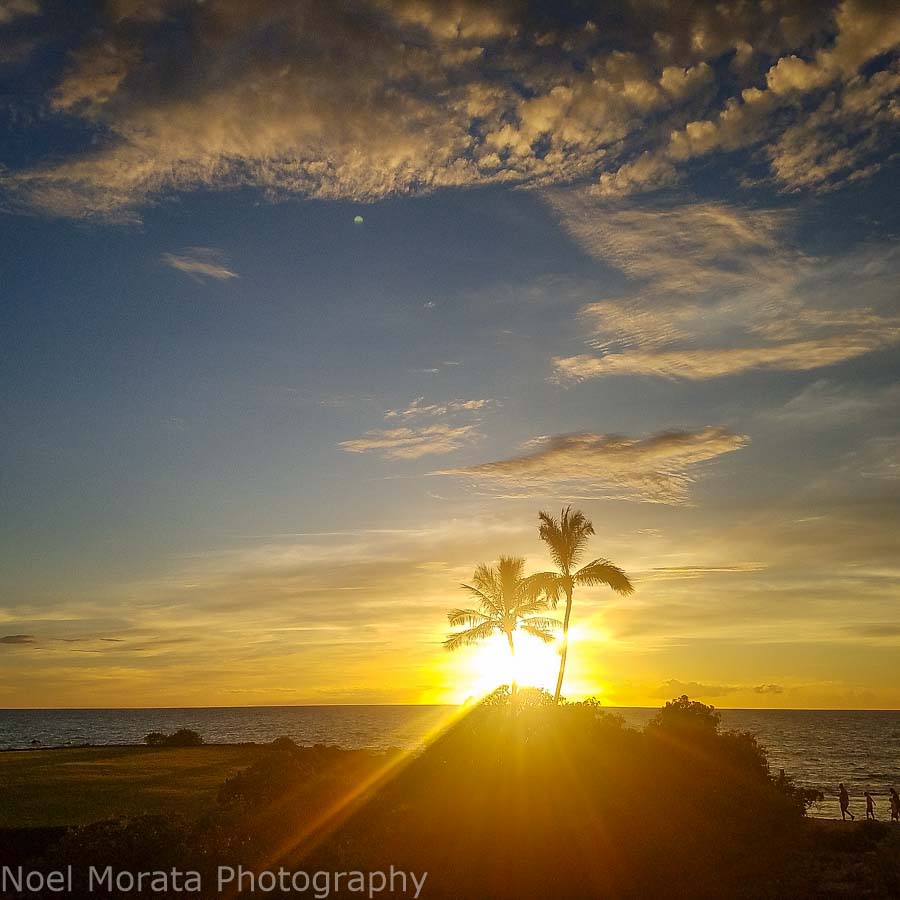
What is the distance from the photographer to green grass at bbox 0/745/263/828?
25.4 metres

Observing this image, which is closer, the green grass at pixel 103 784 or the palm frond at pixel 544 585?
the green grass at pixel 103 784

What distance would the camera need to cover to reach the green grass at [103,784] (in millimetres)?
25422

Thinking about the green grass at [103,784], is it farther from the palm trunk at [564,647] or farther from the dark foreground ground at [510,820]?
the palm trunk at [564,647]

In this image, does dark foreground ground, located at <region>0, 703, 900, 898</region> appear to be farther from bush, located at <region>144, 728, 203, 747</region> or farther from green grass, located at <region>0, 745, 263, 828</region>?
bush, located at <region>144, 728, 203, 747</region>

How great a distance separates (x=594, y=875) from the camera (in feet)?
62.2

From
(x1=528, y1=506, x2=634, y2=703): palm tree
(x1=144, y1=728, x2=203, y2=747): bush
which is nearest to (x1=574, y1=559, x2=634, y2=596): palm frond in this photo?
(x1=528, y1=506, x2=634, y2=703): palm tree

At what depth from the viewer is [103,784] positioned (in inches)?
1248

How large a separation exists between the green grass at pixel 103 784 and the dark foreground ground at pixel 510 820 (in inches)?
8.1

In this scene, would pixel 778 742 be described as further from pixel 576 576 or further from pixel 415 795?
pixel 415 795

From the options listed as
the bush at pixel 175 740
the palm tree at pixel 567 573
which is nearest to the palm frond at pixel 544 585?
the palm tree at pixel 567 573

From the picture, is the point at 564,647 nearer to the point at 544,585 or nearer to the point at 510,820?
the point at 544,585

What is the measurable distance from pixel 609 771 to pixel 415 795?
609 cm

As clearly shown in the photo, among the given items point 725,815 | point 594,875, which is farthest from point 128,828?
point 725,815

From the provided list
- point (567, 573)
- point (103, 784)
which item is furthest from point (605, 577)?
point (103, 784)
